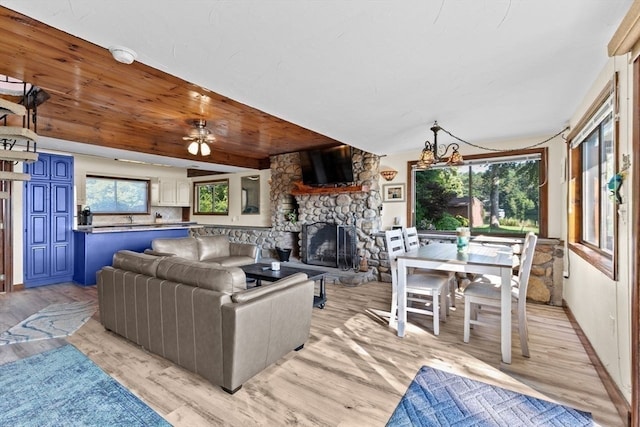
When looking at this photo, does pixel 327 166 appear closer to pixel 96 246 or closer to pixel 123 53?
pixel 123 53

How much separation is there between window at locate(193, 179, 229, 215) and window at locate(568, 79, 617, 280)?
651 centimetres

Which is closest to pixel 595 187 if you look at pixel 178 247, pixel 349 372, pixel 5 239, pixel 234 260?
pixel 349 372

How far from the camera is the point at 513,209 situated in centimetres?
436

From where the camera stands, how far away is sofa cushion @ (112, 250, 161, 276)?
2475mm

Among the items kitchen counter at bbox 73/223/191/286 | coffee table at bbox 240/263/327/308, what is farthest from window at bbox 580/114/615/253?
kitchen counter at bbox 73/223/191/286

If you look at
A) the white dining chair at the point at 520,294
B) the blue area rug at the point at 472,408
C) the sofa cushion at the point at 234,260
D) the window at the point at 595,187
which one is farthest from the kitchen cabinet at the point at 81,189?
the window at the point at 595,187

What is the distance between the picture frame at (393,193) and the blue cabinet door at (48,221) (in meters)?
5.46

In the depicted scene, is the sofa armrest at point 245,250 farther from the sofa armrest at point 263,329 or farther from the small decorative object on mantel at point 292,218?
the sofa armrest at point 263,329

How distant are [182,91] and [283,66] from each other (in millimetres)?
1471

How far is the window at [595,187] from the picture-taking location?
7.30 feet

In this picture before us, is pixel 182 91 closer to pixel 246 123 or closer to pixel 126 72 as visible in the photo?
pixel 126 72

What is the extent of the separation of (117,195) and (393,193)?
20.2ft

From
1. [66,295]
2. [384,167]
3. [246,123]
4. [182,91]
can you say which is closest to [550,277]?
[384,167]

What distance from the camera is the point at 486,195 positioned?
179 inches
